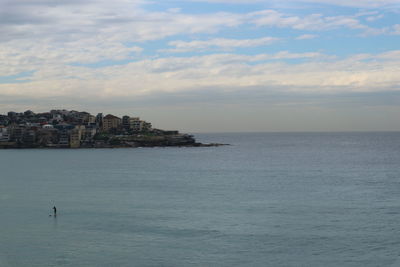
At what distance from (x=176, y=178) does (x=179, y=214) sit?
101 ft

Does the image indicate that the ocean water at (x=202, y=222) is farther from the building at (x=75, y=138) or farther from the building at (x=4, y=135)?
the building at (x=4, y=135)

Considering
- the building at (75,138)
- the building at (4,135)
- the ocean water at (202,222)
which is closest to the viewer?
the ocean water at (202,222)

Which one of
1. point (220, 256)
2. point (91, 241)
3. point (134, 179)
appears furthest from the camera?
point (134, 179)

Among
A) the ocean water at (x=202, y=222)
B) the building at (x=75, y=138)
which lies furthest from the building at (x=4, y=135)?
the ocean water at (x=202, y=222)

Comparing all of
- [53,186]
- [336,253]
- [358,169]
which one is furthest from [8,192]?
[358,169]

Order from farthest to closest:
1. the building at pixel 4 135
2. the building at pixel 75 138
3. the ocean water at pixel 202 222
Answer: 1. the building at pixel 4 135
2. the building at pixel 75 138
3. the ocean water at pixel 202 222

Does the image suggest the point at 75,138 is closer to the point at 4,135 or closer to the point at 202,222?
the point at 4,135

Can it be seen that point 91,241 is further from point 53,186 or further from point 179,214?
point 53,186

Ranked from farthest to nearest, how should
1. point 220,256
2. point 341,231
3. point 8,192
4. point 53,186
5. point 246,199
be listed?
point 53,186 < point 8,192 < point 246,199 < point 341,231 < point 220,256

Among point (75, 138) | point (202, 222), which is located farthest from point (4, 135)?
point (202, 222)

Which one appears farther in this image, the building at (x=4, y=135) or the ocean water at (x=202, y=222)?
the building at (x=4, y=135)

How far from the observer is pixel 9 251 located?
31.1 metres

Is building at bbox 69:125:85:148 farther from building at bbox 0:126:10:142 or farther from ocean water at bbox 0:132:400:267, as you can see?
ocean water at bbox 0:132:400:267

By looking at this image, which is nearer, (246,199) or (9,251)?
(9,251)
